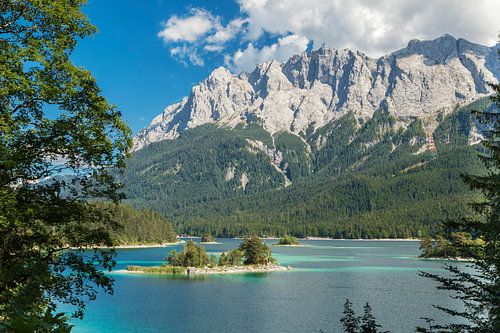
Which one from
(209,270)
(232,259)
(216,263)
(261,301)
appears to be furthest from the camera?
(232,259)

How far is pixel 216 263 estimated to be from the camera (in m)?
124

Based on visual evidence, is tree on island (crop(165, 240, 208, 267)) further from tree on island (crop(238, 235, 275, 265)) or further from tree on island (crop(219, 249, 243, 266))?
tree on island (crop(238, 235, 275, 265))

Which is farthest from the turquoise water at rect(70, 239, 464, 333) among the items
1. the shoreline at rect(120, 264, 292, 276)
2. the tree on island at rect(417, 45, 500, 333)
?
the tree on island at rect(417, 45, 500, 333)

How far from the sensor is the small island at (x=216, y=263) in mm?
114062

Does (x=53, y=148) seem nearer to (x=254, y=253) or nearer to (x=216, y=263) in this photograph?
(x=216, y=263)

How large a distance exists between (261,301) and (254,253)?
5204cm

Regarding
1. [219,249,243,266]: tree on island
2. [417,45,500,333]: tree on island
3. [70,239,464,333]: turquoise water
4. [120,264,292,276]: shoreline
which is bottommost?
[70,239,464,333]: turquoise water

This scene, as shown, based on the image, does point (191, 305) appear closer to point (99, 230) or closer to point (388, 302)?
point (388, 302)

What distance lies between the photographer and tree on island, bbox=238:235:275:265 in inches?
4963

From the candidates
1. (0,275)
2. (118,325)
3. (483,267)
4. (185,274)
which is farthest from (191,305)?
(0,275)

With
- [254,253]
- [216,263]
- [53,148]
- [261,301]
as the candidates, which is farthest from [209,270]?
[53,148]

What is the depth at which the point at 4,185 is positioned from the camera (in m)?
12.8

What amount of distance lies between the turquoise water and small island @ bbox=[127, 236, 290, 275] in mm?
6132

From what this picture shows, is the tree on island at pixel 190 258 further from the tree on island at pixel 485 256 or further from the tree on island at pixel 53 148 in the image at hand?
the tree on island at pixel 53 148
